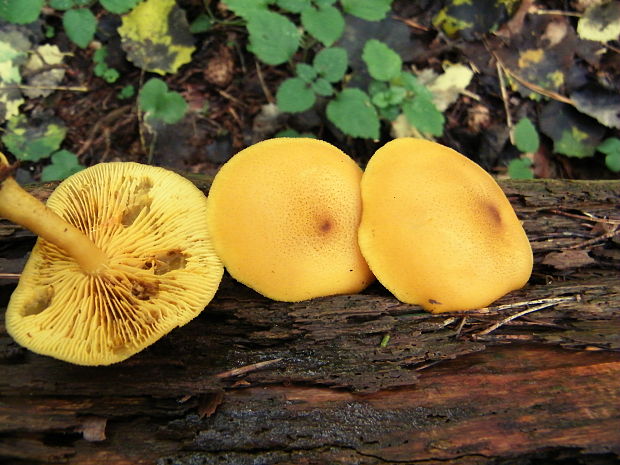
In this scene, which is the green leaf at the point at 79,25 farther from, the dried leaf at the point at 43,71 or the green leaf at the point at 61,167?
the green leaf at the point at 61,167

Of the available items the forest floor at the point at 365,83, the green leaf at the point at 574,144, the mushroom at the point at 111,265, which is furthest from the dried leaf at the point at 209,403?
the green leaf at the point at 574,144

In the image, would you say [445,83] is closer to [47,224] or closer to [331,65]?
[331,65]

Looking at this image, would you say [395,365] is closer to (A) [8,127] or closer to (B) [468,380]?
(B) [468,380]

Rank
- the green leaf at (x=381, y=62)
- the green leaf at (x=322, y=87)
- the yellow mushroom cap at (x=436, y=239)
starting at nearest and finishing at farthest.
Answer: the yellow mushroom cap at (x=436, y=239)
the green leaf at (x=322, y=87)
the green leaf at (x=381, y=62)

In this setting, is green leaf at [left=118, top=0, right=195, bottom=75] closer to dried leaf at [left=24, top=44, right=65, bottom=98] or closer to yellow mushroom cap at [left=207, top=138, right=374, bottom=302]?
dried leaf at [left=24, top=44, right=65, bottom=98]

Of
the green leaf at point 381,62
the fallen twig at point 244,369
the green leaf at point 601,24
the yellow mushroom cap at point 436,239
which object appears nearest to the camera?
the fallen twig at point 244,369

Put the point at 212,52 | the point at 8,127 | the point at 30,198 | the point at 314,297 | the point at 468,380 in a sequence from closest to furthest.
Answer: the point at 30,198, the point at 468,380, the point at 314,297, the point at 8,127, the point at 212,52

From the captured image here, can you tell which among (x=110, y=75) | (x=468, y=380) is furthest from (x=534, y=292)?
(x=110, y=75)
